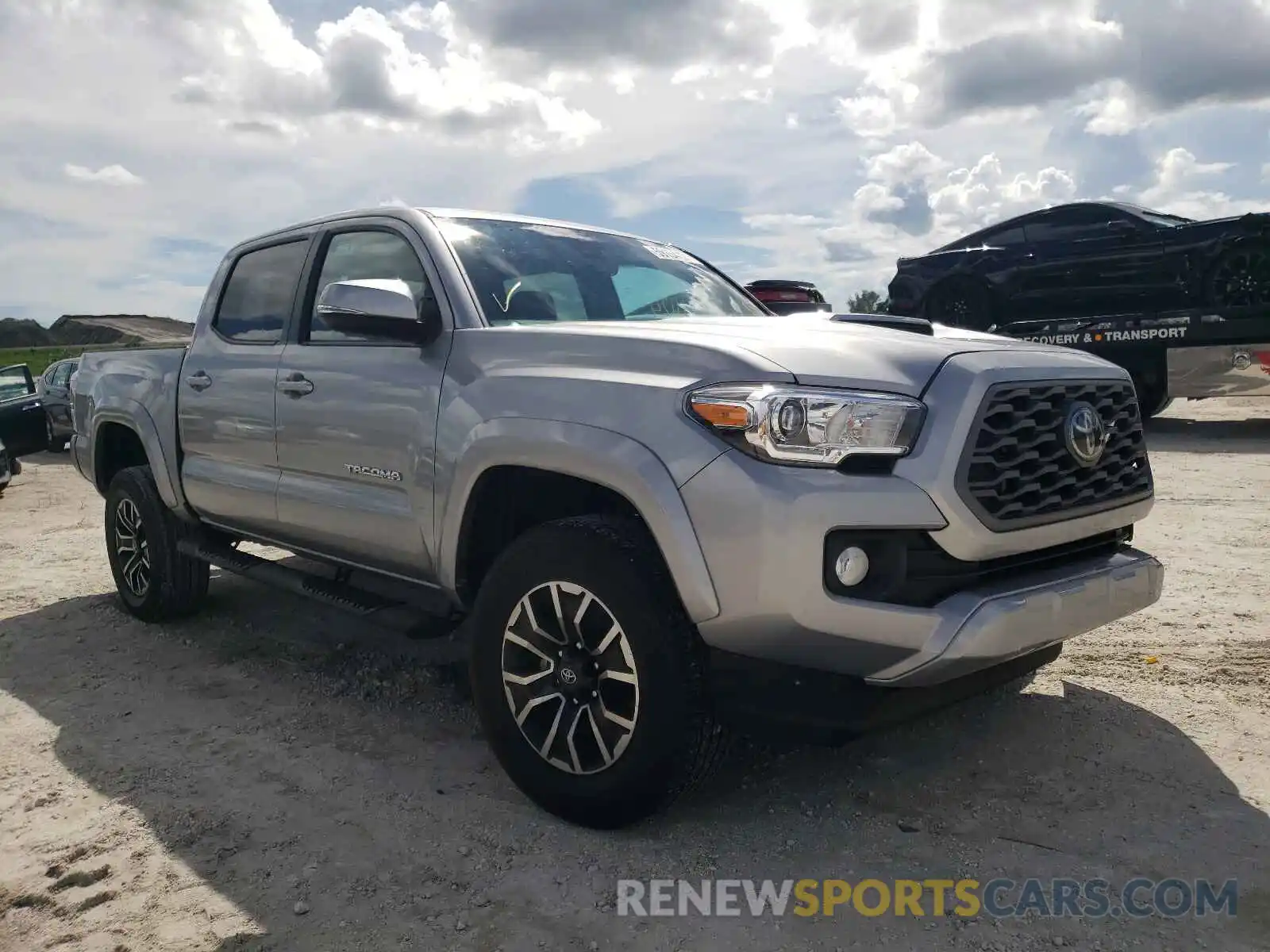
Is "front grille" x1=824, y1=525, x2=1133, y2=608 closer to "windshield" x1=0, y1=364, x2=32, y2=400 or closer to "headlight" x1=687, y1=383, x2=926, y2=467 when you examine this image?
"headlight" x1=687, y1=383, x2=926, y2=467

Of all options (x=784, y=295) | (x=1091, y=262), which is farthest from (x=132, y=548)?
(x=1091, y=262)

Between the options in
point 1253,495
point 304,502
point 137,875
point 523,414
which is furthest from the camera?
point 1253,495

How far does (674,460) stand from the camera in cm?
268

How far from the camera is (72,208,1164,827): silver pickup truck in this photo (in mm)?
2570

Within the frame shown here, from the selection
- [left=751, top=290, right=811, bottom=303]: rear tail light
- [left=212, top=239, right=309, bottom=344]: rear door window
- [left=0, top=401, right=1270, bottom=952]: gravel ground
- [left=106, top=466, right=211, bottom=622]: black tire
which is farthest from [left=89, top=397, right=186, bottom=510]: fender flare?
[left=751, top=290, right=811, bottom=303]: rear tail light

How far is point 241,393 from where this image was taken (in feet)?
14.7

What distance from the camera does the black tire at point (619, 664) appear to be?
2.73 metres

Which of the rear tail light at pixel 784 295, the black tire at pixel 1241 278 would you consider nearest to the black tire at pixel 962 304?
the rear tail light at pixel 784 295

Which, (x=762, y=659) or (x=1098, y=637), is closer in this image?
(x=762, y=659)

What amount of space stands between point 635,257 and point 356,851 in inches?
99.6

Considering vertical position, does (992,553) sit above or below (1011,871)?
above

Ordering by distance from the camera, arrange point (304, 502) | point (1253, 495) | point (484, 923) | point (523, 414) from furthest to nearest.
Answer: point (1253, 495)
point (304, 502)
point (523, 414)
point (484, 923)

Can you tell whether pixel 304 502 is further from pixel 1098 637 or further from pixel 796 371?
pixel 1098 637

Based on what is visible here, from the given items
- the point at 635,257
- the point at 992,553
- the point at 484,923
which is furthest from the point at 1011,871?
the point at 635,257
